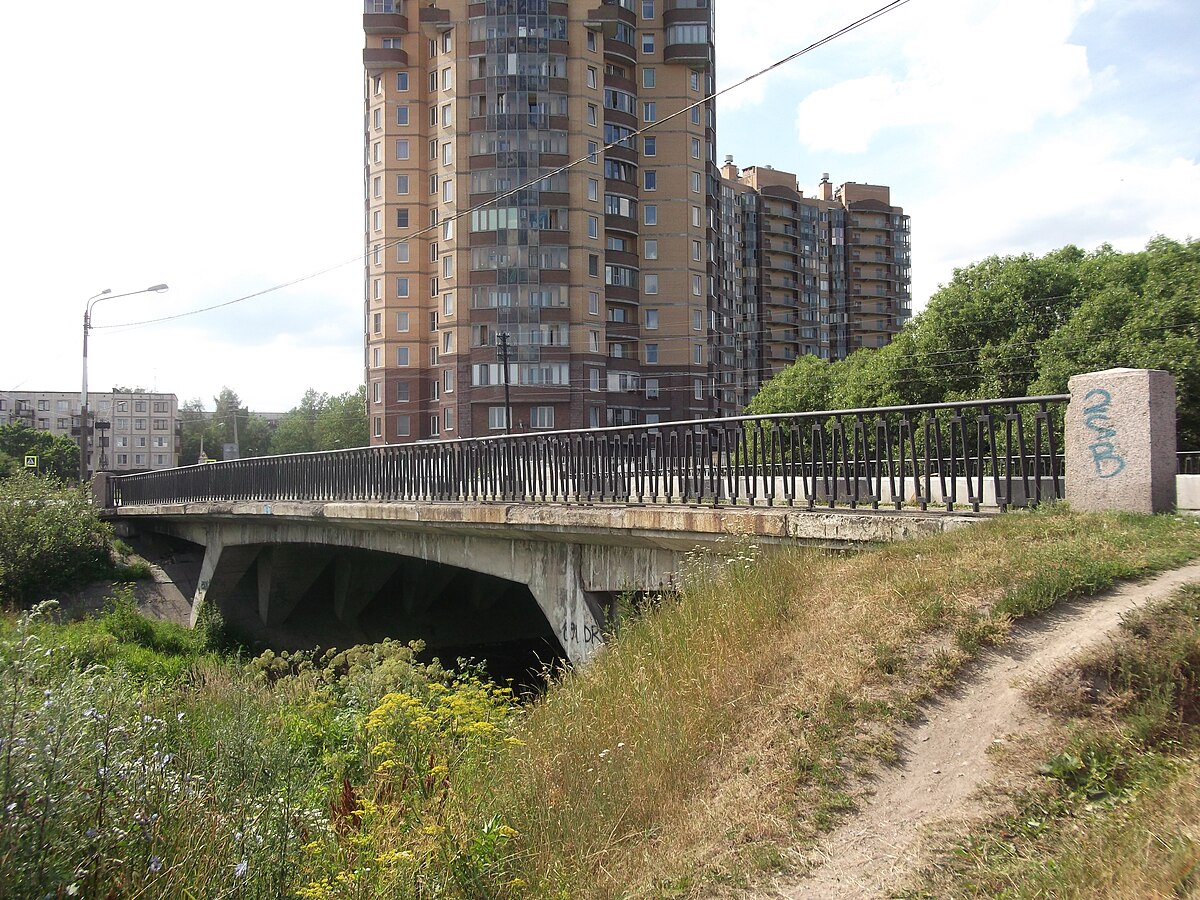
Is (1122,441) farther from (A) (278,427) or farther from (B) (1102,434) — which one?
(A) (278,427)

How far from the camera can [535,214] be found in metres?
56.0

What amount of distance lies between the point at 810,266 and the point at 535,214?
57.3 meters

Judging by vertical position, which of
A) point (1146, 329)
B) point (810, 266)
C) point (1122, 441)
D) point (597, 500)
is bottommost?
point (597, 500)

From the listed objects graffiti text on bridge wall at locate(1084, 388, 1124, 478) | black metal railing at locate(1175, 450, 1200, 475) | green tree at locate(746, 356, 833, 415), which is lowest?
black metal railing at locate(1175, 450, 1200, 475)

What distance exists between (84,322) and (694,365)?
37.6 metres

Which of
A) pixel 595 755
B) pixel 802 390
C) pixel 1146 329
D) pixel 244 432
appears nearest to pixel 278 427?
pixel 244 432

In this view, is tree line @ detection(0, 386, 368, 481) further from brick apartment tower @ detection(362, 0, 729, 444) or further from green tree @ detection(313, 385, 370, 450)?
brick apartment tower @ detection(362, 0, 729, 444)

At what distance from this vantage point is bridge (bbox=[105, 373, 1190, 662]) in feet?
27.1

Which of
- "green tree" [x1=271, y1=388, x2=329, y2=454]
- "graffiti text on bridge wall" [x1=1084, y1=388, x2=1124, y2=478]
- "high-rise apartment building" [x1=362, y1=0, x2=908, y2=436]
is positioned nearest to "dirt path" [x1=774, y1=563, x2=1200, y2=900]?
"graffiti text on bridge wall" [x1=1084, y1=388, x2=1124, y2=478]

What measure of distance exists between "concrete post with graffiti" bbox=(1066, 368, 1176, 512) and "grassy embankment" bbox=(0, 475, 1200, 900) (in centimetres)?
35

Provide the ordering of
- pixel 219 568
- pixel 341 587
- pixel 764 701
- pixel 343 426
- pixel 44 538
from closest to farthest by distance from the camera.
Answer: pixel 764 701 → pixel 341 587 → pixel 219 568 → pixel 44 538 → pixel 343 426

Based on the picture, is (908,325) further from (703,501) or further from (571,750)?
(571,750)

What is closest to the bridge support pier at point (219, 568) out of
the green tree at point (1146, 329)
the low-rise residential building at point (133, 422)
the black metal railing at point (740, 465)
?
the black metal railing at point (740, 465)

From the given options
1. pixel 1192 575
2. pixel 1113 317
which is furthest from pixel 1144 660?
pixel 1113 317
